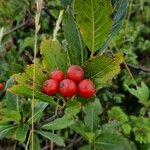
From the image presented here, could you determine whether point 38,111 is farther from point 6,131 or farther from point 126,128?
point 126,128

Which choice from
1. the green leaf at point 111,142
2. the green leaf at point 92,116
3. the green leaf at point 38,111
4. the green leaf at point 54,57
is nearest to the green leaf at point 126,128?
the green leaf at point 92,116

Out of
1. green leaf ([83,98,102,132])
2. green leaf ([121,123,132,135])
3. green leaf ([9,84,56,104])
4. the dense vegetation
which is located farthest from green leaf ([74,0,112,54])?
green leaf ([121,123,132,135])

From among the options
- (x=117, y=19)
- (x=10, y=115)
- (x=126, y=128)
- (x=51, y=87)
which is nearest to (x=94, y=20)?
(x=117, y=19)

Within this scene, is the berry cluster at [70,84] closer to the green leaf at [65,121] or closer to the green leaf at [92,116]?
the green leaf at [65,121]

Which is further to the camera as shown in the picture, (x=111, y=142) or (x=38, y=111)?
(x=111, y=142)

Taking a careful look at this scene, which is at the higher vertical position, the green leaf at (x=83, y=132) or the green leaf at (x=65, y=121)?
the green leaf at (x=83, y=132)
